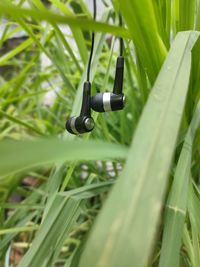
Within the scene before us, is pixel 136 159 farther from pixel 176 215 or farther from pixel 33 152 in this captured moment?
pixel 176 215

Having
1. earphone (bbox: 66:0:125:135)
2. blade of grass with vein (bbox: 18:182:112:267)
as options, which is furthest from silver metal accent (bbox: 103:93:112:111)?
blade of grass with vein (bbox: 18:182:112:267)

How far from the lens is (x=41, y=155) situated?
7.4 inches

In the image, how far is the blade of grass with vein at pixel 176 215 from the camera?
34 cm

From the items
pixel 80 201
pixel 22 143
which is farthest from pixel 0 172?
pixel 80 201

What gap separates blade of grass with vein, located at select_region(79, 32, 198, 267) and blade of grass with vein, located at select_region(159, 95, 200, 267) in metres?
0.16

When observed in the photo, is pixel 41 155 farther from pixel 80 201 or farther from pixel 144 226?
pixel 80 201

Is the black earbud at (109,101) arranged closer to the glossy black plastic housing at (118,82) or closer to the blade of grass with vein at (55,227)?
the glossy black plastic housing at (118,82)

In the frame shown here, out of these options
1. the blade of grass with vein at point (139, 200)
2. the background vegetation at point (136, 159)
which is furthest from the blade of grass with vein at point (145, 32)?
the blade of grass with vein at point (139, 200)

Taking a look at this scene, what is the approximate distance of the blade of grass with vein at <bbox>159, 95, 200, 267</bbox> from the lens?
0.34 meters

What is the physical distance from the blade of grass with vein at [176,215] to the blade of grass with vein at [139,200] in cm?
16

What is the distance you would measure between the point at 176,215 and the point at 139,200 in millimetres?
204

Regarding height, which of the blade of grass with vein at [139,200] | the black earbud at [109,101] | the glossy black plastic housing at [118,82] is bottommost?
the black earbud at [109,101]

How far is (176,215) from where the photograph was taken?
351mm

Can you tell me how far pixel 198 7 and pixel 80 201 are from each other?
0.26 m
